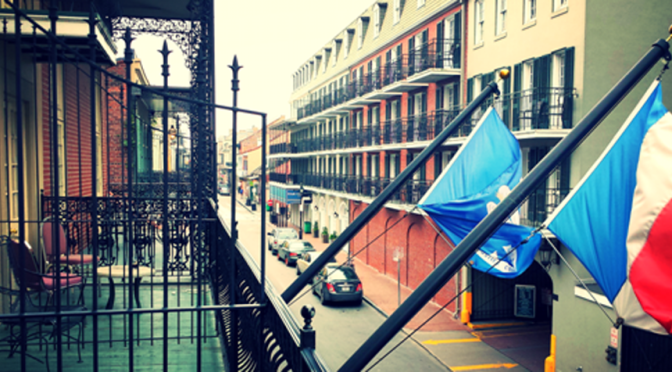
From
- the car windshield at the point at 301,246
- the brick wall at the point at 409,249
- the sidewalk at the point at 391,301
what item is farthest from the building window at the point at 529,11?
the car windshield at the point at 301,246

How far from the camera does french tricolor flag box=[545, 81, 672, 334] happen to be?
459 centimetres

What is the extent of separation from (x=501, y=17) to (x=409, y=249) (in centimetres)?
1164

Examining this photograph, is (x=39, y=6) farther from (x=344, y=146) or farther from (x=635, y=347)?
(x=344, y=146)

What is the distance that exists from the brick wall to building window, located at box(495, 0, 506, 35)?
8035mm

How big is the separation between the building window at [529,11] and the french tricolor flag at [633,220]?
13.0m

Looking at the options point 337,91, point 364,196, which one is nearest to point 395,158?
point 364,196

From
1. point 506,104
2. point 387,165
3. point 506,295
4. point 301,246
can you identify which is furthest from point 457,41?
point 301,246

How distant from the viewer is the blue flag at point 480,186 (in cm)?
780

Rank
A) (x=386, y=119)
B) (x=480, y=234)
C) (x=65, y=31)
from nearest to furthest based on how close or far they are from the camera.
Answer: (x=480, y=234) < (x=65, y=31) < (x=386, y=119)

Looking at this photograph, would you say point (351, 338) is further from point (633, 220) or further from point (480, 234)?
point (480, 234)

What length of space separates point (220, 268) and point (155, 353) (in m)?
1.63

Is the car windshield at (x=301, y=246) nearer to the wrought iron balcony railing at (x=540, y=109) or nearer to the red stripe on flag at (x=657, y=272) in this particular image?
the wrought iron balcony railing at (x=540, y=109)

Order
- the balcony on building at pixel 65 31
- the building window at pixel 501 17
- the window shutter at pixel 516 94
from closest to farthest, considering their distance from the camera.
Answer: the balcony on building at pixel 65 31
the window shutter at pixel 516 94
the building window at pixel 501 17

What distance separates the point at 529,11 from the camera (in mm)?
17453
